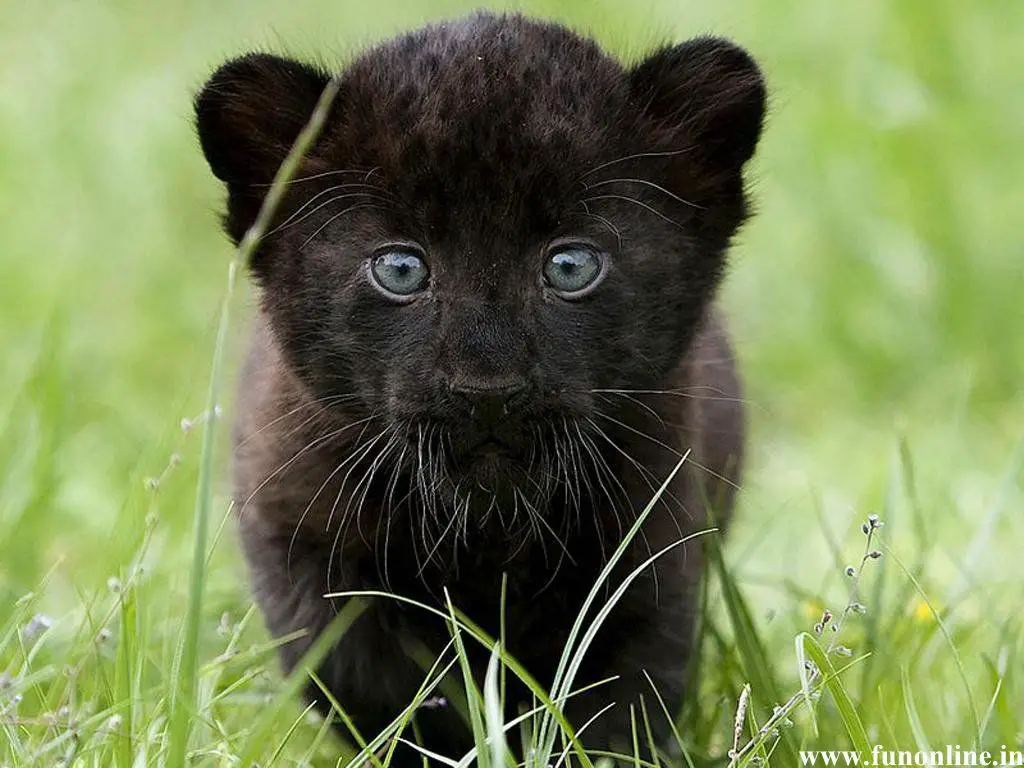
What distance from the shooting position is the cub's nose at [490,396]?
257 cm

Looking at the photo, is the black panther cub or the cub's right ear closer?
the black panther cub

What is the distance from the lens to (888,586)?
426 centimetres

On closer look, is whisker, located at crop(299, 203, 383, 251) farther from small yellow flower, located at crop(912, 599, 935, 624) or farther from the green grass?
small yellow flower, located at crop(912, 599, 935, 624)

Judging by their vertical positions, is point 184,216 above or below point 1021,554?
above

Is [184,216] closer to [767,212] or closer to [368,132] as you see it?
[767,212]

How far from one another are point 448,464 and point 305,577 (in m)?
0.46

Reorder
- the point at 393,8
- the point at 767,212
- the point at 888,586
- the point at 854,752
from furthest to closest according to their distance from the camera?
the point at 393,8
the point at 767,212
the point at 888,586
the point at 854,752

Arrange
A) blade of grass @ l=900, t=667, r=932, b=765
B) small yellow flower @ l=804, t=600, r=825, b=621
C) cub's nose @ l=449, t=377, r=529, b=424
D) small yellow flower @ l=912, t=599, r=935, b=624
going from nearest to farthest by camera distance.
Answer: blade of grass @ l=900, t=667, r=932, b=765, cub's nose @ l=449, t=377, r=529, b=424, small yellow flower @ l=804, t=600, r=825, b=621, small yellow flower @ l=912, t=599, r=935, b=624

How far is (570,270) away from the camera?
2.79 m

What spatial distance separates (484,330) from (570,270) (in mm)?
235

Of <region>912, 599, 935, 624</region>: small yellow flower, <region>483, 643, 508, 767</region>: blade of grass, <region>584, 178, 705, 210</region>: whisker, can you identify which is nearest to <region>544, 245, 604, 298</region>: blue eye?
<region>584, 178, 705, 210</region>: whisker

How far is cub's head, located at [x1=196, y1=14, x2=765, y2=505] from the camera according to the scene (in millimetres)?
2693

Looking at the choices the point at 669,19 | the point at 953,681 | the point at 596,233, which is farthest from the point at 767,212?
the point at 596,233

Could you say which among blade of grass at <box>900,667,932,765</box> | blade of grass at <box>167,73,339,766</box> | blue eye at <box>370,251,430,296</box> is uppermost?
blue eye at <box>370,251,430,296</box>
